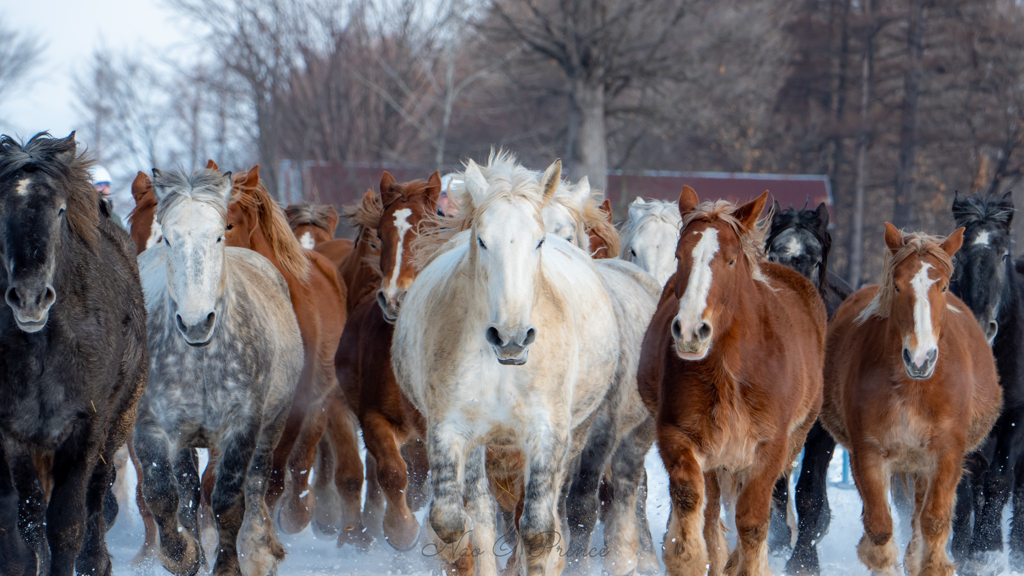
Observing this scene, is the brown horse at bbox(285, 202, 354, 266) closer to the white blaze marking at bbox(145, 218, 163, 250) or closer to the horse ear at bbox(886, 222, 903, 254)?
the white blaze marking at bbox(145, 218, 163, 250)

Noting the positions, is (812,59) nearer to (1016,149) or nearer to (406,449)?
(1016,149)

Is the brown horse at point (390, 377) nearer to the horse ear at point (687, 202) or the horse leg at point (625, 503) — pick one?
the horse leg at point (625, 503)

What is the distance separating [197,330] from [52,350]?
1.98ft

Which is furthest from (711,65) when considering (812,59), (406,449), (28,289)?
(28,289)

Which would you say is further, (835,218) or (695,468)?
(835,218)

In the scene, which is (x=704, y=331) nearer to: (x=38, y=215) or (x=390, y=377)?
(x=390, y=377)

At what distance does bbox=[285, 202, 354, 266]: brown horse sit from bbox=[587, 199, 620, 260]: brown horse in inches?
93.0

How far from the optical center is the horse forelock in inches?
150

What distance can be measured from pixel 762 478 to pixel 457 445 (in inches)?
54.4

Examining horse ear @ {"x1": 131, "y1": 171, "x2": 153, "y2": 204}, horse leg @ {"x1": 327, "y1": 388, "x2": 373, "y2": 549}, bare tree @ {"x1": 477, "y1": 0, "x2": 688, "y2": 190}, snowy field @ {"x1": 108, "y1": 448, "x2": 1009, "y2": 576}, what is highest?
bare tree @ {"x1": 477, "y1": 0, "x2": 688, "y2": 190}

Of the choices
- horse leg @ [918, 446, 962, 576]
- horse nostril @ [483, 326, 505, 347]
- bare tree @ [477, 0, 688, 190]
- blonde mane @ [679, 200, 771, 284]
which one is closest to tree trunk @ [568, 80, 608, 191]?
bare tree @ [477, 0, 688, 190]

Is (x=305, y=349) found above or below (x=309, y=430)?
above

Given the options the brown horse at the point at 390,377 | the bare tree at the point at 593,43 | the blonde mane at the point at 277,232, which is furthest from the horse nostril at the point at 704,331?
the bare tree at the point at 593,43

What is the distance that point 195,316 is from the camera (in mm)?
4207
